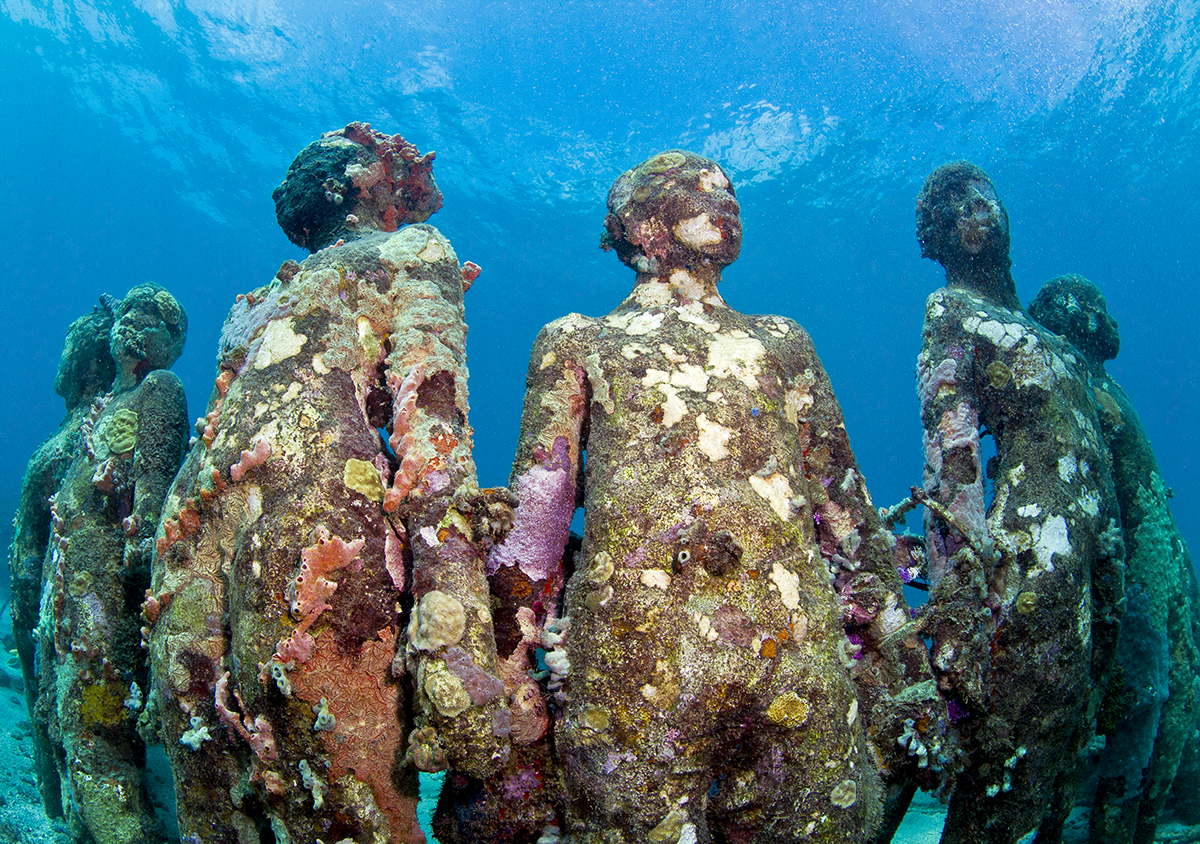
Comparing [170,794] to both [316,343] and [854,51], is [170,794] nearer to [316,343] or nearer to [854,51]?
[316,343]

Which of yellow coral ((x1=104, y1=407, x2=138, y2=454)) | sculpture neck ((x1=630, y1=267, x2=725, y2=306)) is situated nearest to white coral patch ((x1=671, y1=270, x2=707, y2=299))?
sculpture neck ((x1=630, y1=267, x2=725, y2=306))

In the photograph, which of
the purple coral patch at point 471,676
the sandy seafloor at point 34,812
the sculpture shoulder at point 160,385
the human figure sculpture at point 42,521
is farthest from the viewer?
the sandy seafloor at point 34,812

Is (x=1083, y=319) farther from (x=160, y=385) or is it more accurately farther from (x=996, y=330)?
(x=160, y=385)

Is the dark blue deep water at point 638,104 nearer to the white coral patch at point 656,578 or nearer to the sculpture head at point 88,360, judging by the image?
the sculpture head at point 88,360

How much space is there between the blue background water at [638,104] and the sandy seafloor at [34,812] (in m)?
23.8

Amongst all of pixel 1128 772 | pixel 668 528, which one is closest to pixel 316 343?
pixel 668 528

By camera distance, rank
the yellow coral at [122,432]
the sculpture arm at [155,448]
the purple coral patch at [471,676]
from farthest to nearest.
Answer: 1. the yellow coral at [122,432]
2. the sculpture arm at [155,448]
3. the purple coral patch at [471,676]

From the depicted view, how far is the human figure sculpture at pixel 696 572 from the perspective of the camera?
1744 mm

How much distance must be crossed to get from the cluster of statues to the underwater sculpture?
0.33m

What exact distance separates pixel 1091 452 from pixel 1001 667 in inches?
51.6

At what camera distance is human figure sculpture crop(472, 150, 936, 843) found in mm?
1744

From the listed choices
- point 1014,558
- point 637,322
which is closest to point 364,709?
point 637,322

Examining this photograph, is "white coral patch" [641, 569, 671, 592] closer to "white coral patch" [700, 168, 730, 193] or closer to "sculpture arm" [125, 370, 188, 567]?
"white coral patch" [700, 168, 730, 193]

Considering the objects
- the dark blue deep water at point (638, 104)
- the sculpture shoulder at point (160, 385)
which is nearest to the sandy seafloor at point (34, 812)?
the sculpture shoulder at point (160, 385)
